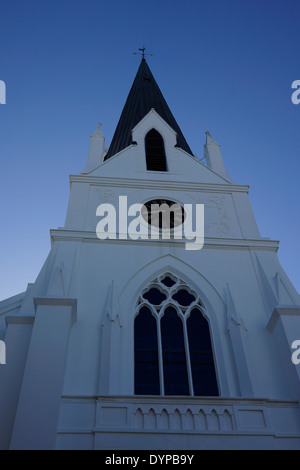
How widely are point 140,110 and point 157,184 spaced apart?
8.36 meters

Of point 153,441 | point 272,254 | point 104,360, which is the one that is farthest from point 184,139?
point 153,441

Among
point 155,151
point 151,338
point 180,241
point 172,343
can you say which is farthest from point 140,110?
point 172,343

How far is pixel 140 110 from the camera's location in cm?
2095

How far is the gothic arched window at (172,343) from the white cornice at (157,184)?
4.03 m

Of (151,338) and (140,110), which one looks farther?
(140,110)

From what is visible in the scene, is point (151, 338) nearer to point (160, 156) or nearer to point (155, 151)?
point (160, 156)

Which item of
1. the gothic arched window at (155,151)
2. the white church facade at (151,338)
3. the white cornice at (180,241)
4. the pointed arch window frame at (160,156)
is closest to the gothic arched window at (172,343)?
the white church facade at (151,338)

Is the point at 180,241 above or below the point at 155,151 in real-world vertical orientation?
below

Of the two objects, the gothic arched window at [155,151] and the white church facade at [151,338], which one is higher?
the gothic arched window at [155,151]

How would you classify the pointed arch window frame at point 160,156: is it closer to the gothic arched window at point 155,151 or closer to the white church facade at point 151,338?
the gothic arched window at point 155,151

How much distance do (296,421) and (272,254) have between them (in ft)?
15.2

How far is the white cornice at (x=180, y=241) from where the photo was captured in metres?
11.1

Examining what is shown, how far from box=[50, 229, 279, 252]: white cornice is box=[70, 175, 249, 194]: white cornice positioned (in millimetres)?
2644

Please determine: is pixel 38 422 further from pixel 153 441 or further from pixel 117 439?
pixel 153 441
